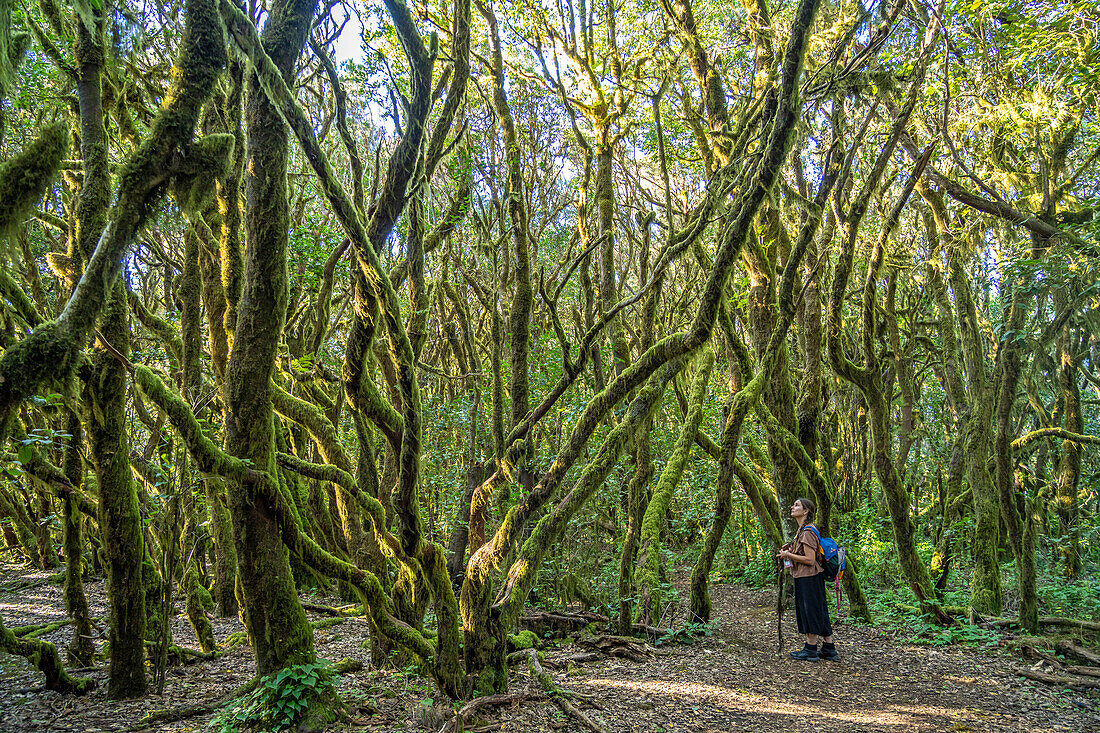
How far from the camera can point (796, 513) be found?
7.73 m

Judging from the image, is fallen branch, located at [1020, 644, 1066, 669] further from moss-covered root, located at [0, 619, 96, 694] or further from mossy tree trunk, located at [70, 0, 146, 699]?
moss-covered root, located at [0, 619, 96, 694]

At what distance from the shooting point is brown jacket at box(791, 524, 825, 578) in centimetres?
765

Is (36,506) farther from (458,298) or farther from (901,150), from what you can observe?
(901,150)

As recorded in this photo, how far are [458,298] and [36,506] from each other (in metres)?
11.1

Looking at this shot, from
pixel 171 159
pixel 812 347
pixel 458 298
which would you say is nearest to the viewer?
pixel 171 159

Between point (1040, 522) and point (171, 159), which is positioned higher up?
point (171, 159)

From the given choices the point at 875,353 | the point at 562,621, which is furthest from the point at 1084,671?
the point at 562,621

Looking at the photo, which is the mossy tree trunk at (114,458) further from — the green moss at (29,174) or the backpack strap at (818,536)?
the backpack strap at (818,536)

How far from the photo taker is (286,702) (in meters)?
4.93

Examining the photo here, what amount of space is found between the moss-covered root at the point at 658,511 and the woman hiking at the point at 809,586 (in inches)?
59.6

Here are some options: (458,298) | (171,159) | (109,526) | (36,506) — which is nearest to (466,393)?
(458,298)

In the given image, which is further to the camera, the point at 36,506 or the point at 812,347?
the point at 36,506

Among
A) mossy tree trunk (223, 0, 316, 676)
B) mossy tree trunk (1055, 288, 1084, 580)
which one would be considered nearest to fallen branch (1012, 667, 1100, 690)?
mossy tree trunk (1055, 288, 1084, 580)

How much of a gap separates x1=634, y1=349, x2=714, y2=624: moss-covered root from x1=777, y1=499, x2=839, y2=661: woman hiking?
1.51 meters
